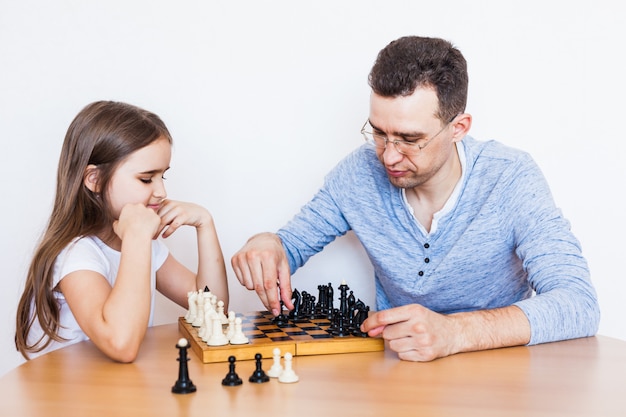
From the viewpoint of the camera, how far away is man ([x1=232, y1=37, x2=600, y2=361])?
1.92 metres

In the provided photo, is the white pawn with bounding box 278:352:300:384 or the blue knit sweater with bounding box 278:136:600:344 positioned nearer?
the white pawn with bounding box 278:352:300:384

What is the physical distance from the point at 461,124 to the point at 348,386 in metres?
1.17

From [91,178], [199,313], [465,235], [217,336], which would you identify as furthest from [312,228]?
[217,336]

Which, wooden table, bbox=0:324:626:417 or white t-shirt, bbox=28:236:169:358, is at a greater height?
white t-shirt, bbox=28:236:169:358

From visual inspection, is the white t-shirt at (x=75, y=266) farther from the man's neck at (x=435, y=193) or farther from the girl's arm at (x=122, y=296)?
the man's neck at (x=435, y=193)

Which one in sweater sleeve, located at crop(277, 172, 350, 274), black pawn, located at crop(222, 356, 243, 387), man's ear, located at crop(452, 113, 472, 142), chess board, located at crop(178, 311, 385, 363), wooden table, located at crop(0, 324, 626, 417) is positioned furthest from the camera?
sweater sleeve, located at crop(277, 172, 350, 274)

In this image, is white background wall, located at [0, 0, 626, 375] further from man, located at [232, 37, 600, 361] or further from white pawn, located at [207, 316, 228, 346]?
white pawn, located at [207, 316, 228, 346]

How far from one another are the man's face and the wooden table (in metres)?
0.71

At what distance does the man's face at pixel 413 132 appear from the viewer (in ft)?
7.06

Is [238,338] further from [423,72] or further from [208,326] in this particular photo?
[423,72]

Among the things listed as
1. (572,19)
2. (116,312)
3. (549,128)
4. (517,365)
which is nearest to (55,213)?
(116,312)

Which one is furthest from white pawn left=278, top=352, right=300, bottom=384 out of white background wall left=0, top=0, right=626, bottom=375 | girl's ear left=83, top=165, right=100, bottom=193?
white background wall left=0, top=0, right=626, bottom=375

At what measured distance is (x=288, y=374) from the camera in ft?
4.95

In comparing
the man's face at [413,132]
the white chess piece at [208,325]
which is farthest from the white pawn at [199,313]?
the man's face at [413,132]
